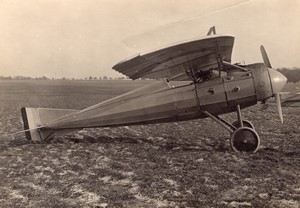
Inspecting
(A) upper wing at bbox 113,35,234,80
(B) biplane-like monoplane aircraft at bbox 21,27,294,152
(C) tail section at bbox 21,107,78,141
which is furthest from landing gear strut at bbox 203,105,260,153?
(C) tail section at bbox 21,107,78,141

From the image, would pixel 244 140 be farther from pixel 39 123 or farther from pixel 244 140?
pixel 39 123

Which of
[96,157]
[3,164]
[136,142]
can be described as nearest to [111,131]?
[136,142]

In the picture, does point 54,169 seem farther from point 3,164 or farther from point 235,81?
point 235,81

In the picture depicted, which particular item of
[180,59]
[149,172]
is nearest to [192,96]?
[180,59]

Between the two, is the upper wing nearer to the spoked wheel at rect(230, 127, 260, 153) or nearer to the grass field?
the spoked wheel at rect(230, 127, 260, 153)

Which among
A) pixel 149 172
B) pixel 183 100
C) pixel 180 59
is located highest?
pixel 180 59

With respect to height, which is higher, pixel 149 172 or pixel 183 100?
pixel 183 100
